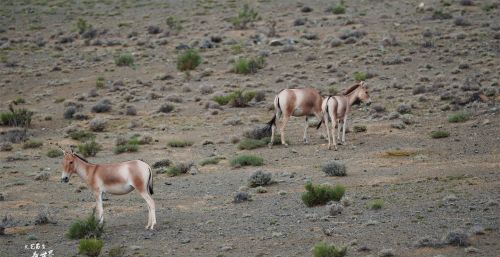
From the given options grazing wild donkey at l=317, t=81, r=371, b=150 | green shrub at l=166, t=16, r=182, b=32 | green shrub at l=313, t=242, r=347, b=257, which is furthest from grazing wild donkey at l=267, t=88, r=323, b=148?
green shrub at l=166, t=16, r=182, b=32

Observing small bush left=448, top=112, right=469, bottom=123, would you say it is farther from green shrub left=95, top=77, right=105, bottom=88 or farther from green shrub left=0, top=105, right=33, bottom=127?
green shrub left=95, top=77, right=105, bottom=88

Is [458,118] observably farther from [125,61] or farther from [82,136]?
[125,61]

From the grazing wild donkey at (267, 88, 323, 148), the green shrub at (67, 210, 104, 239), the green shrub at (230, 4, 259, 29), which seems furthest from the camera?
the green shrub at (230, 4, 259, 29)

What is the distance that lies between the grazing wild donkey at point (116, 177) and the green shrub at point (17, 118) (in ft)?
52.2

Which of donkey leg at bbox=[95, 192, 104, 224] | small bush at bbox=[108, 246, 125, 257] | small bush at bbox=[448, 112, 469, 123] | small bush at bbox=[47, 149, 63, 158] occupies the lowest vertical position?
small bush at bbox=[47, 149, 63, 158]

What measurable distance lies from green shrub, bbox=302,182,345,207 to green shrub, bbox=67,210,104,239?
13.7 feet

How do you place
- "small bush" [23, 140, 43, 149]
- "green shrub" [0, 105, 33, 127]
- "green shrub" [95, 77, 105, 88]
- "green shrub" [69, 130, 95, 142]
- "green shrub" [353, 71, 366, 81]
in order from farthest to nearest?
"green shrub" [95, 77, 105, 88] < "green shrub" [353, 71, 366, 81] < "green shrub" [0, 105, 33, 127] < "green shrub" [69, 130, 95, 142] < "small bush" [23, 140, 43, 149]

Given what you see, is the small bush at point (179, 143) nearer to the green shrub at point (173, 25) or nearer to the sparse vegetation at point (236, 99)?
the sparse vegetation at point (236, 99)

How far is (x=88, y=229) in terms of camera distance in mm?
14500

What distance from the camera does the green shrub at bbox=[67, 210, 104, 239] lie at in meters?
14.4

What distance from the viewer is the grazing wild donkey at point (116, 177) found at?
14477 millimetres

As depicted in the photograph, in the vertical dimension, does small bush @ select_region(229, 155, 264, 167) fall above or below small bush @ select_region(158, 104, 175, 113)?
above

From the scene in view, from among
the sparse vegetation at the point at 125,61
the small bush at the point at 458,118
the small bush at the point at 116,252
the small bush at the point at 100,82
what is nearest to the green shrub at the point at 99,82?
the small bush at the point at 100,82

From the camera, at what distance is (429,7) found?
53.6 m
